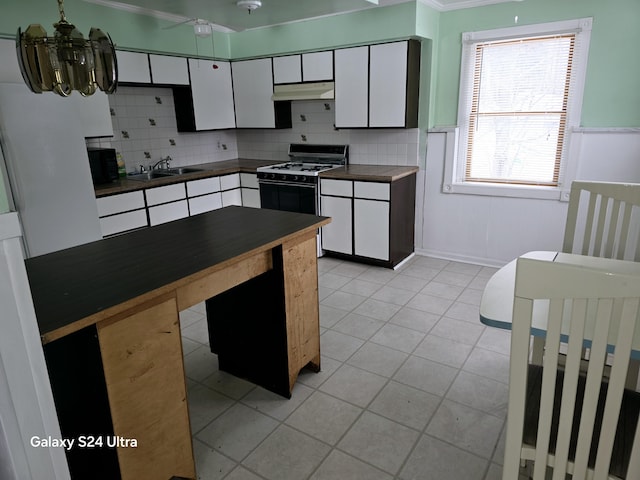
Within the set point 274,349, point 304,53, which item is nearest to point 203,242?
point 274,349

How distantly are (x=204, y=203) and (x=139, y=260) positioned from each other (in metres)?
2.86

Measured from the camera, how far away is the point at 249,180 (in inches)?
193

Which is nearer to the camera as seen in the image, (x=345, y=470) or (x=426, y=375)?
(x=345, y=470)

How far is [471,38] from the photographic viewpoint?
390 cm

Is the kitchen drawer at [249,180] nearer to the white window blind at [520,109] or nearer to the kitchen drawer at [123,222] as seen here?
the kitchen drawer at [123,222]

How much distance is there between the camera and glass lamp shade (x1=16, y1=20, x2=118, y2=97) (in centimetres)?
165

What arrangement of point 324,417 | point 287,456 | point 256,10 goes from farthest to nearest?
point 256,10, point 324,417, point 287,456

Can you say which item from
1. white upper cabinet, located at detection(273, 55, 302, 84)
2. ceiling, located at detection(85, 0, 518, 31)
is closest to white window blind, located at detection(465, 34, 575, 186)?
ceiling, located at detection(85, 0, 518, 31)

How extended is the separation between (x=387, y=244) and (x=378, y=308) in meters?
0.89

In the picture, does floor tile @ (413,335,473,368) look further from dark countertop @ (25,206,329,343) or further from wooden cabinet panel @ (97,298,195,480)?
wooden cabinet panel @ (97,298,195,480)

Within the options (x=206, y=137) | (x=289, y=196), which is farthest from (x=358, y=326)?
(x=206, y=137)

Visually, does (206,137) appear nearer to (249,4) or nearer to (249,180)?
(249,180)

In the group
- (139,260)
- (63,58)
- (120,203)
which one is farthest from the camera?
(120,203)

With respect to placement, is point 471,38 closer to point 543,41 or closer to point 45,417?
point 543,41
